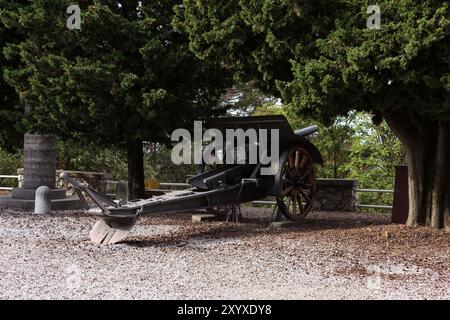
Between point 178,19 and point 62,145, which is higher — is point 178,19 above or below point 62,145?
above

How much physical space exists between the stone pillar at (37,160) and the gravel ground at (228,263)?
3986 mm

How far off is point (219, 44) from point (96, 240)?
370 centimetres

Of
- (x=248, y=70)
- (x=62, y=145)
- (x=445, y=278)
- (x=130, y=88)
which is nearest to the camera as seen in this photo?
(x=445, y=278)

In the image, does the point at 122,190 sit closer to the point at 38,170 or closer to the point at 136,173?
the point at 136,173

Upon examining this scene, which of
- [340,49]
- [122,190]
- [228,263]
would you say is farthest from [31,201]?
[340,49]

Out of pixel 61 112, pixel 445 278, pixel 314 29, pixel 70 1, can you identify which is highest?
pixel 70 1

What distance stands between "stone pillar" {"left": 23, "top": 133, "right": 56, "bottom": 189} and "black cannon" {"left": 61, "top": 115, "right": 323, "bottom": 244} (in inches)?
190

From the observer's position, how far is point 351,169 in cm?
2153

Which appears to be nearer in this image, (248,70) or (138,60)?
(248,70)

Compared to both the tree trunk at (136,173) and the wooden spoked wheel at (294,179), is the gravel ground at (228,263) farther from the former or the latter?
the tree trunk at (136,173)

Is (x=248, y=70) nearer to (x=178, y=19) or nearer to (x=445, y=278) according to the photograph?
(x=178, y=19)

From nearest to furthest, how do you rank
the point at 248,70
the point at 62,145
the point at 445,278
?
the point at 445,278 < the point at 248,70 < the point at 62,145

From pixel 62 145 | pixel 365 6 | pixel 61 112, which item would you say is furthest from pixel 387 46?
pixel 62 145

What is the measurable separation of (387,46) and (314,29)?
1241 millimetres
